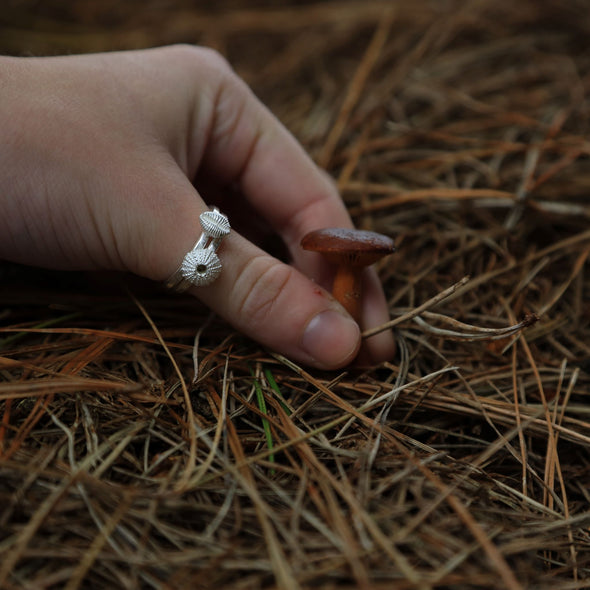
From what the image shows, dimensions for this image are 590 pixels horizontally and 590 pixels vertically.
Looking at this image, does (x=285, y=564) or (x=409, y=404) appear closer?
(x=285, y=564)

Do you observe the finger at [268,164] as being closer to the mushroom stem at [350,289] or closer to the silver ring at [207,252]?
the mushroom stem at [350,289]

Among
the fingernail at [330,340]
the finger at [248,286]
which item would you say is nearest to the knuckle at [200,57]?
the finger at [248,286]

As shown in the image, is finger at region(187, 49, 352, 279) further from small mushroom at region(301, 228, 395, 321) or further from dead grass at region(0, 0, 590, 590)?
dead grass at region(0, 0, 590, 590)

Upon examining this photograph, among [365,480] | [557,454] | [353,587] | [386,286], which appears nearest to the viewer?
[353,587]

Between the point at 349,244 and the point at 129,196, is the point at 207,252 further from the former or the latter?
the point at 349,244

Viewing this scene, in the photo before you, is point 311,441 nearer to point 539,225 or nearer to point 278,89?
point 539,225

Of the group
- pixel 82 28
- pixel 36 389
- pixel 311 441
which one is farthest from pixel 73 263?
pixel 82 28

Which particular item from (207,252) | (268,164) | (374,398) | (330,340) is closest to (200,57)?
(268,164)
